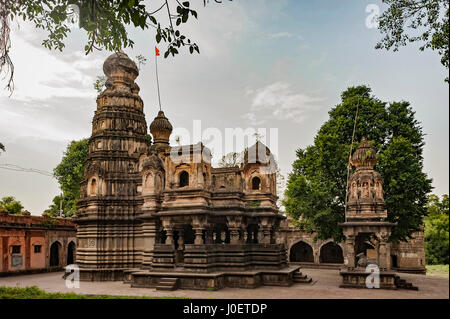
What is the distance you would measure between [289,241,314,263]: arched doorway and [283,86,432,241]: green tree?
12.1 meters

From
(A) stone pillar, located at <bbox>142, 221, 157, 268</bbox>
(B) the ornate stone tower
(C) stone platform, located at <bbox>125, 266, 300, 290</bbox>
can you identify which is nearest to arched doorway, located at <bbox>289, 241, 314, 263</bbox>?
(C) stone platform, located at <bbox>125, 266, 300, 290</bbox>

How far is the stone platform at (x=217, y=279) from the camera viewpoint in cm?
1775

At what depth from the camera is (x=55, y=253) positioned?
32125 millimetres

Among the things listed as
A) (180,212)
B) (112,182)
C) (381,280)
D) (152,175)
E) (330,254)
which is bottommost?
(330,254)

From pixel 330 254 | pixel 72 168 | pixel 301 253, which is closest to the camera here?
pixel 330 254

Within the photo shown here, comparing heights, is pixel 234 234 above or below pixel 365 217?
below

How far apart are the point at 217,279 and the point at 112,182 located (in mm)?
10050

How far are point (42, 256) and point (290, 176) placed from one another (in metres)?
20.1

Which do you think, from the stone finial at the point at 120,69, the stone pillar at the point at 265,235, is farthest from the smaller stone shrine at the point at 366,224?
the stone finial at the point at 120,69

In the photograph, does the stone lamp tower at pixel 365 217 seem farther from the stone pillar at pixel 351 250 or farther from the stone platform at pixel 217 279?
the stone platform at pixel 217 279

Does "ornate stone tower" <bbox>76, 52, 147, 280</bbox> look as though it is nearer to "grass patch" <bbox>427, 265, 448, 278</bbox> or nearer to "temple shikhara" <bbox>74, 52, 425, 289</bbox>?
"temple shikhara" <bbox>74, 52, 425, 289</bbox>

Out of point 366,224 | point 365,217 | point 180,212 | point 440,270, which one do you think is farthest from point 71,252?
point 440,270

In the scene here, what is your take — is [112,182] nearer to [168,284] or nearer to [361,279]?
[168,284]
